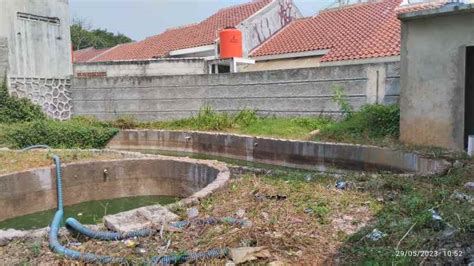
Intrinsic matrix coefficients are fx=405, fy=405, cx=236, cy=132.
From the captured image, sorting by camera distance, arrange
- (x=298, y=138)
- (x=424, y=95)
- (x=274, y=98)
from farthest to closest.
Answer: (x=274, y=98) → (x=298, y=138) → (x=424, y=95)

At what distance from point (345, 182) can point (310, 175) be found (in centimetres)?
73

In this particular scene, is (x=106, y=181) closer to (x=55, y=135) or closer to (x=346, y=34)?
(x=55, y=135)

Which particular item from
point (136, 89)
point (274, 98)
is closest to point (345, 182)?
point (274, 98)

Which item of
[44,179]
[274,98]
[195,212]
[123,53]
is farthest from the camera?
[123,53]

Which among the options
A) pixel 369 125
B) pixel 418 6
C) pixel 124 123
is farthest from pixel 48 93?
pixel 418 6

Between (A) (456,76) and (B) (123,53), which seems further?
(B) (123,53)

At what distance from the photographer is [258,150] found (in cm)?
1088

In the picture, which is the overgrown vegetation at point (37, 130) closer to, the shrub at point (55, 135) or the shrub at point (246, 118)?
the shrub at point (55, 135)

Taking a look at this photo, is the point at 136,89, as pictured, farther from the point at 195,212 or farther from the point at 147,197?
the point at 195,212

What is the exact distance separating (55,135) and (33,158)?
3745mm

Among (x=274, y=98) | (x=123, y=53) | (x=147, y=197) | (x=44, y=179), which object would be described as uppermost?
(x=123, y=53)

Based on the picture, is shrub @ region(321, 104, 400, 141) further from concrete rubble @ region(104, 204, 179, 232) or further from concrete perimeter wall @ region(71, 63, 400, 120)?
concrete rubble @ region(104, 204, 179, 232)
